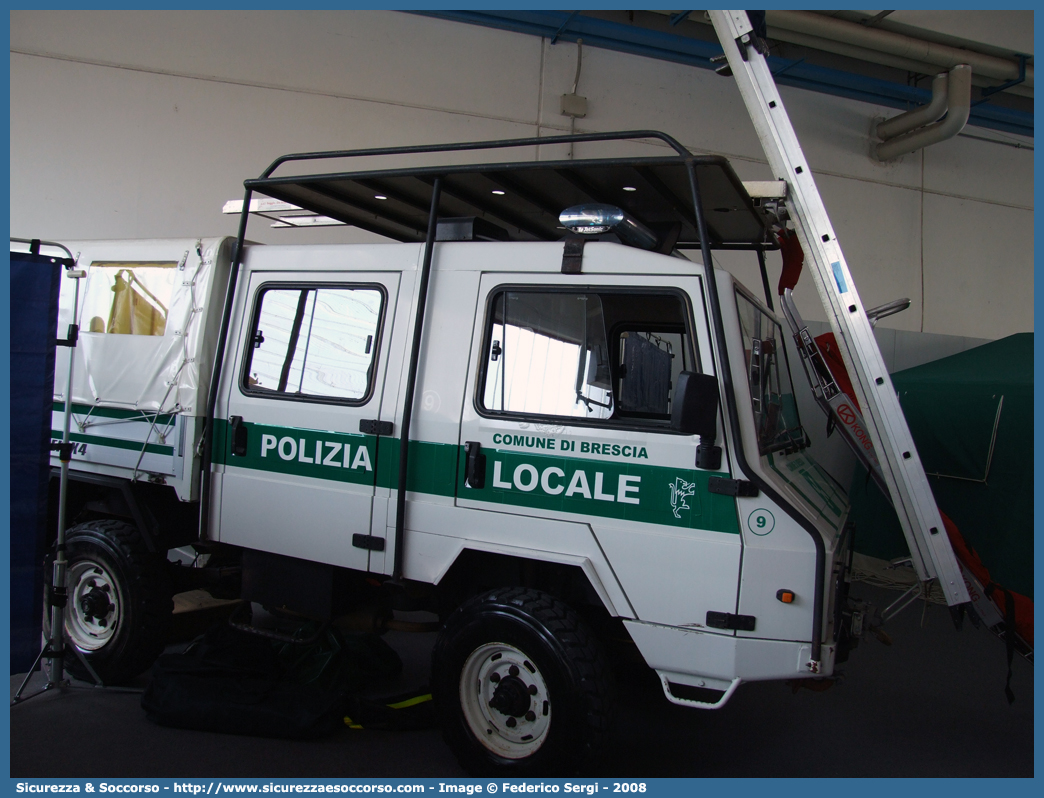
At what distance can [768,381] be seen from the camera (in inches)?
137

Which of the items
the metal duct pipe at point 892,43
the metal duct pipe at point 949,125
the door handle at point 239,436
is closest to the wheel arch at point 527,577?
the door handle at point 239,436

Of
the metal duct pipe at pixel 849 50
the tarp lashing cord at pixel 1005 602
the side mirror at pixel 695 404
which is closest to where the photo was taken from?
the side mirror at pixel 695 404

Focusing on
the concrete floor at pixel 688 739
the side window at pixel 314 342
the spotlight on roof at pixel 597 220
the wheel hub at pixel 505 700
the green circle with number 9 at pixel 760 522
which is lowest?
the concrete floor at pixel 688 739

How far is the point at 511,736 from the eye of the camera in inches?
125

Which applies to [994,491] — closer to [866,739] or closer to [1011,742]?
[1011,742]

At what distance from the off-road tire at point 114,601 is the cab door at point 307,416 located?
2.10ft

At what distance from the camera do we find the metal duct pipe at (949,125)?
799cm

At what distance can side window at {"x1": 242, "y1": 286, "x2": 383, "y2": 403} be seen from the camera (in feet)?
11.7

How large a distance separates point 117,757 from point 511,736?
1.79 metres

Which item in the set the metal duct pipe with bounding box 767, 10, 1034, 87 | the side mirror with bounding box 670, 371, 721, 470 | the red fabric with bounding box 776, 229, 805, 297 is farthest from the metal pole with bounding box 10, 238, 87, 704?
the metal duct pipe with bounding box 767, 10, 1034, 87

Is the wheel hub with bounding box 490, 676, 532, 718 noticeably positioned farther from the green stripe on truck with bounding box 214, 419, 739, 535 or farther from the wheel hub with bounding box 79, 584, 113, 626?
the wheel hub with bounding box 79, 584, 113, 626

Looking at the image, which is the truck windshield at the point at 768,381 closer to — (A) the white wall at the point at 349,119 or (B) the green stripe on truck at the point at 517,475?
(B) the green stripe on truck at the point at 517,475

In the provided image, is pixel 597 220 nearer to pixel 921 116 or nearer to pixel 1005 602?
pixel 1005 602
